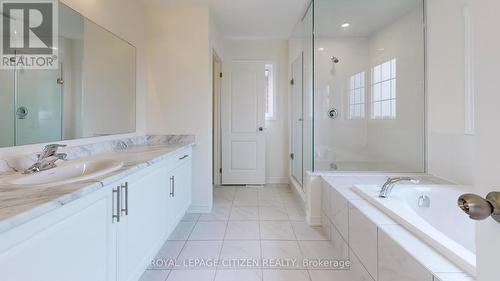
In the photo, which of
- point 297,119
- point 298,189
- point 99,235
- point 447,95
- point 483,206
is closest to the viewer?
point 483,206

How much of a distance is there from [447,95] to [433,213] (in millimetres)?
1083

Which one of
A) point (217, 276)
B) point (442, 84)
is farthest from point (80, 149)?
point (442, 84)

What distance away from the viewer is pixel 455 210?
1.88 metres

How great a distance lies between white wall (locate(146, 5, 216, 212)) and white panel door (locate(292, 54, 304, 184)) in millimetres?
1291

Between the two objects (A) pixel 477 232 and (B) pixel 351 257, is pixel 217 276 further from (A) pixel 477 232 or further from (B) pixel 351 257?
(A) pixel 477 232

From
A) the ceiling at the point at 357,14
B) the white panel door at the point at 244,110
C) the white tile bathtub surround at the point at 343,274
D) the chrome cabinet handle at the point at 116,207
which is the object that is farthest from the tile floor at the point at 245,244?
the ceiling at the point at 357,14

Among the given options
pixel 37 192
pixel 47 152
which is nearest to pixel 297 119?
pixel 47 152

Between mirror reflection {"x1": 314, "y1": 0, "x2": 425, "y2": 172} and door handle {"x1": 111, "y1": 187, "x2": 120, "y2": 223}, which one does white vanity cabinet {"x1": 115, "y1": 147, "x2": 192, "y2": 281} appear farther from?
mirror reflection {"x1": 314, "y1": 0, "x2": 425, "y2": 172}

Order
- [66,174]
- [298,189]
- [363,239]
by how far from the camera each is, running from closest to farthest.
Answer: [66,174]
[363,239]
[298,189]

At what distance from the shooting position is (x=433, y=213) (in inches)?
77.5

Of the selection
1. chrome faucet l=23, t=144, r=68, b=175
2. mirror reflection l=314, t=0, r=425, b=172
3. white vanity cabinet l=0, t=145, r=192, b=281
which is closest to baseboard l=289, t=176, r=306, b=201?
mirror reflection l=314, t=0, r=425, b=172

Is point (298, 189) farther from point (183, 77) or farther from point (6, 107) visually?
point (6, 107)

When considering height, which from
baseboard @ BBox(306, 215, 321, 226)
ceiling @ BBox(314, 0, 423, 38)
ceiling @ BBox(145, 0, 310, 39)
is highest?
ceiling @ BBox(145, 0, 310, 39)

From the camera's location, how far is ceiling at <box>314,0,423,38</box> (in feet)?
9.22
